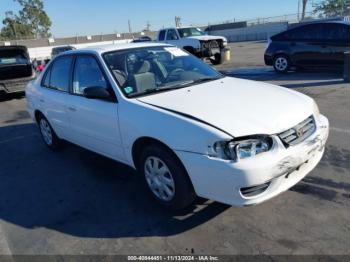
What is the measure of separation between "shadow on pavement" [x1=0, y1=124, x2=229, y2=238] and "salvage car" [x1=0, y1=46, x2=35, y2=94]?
6.36 meters

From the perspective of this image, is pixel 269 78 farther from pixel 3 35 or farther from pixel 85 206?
pixel 3 35

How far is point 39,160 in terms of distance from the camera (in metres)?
5.73

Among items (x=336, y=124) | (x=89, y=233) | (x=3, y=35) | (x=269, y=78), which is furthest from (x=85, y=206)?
(x=3, y=35)

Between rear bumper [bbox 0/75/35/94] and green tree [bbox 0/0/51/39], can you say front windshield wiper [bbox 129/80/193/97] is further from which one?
green tree [bbox 0/0/51/39]

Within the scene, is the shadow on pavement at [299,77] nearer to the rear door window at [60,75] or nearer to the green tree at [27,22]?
the rear door window at [60,75]

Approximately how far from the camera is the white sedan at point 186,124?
10.1 ft

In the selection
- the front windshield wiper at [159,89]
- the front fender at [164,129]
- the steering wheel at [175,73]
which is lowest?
the front fender at [164,129]

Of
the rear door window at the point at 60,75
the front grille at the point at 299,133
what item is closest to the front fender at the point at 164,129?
→ the front grille at the point at 299,133

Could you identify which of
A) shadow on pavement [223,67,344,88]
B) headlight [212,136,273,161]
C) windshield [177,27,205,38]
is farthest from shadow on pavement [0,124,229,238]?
windshield [177,27,205,38]

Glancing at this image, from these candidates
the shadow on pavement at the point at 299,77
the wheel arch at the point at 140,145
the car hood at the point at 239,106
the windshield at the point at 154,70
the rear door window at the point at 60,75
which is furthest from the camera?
the shadow on pavement at the point at 299,77

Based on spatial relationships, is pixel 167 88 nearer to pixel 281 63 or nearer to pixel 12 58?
pixel 281 63

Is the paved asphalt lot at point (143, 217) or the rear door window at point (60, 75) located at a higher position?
the rear door window at point (60, 75)

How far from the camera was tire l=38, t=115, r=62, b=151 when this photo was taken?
587 cm

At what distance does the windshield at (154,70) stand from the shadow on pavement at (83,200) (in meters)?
1.25
